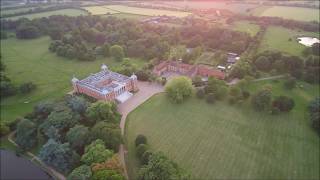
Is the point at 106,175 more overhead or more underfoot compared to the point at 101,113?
more underfoot

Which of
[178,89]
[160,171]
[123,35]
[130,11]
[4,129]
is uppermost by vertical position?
[130,11]

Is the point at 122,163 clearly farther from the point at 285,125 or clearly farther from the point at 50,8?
the point at 50,8

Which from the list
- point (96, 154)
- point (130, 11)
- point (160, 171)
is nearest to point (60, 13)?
point (130, 11)

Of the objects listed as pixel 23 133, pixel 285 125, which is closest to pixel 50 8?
pixel 23 133

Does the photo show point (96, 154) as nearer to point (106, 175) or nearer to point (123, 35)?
point (106, 175)

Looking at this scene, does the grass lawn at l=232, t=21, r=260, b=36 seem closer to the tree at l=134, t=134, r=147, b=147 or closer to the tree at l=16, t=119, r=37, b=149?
the tree at l=134, t=134, r=147, b=147

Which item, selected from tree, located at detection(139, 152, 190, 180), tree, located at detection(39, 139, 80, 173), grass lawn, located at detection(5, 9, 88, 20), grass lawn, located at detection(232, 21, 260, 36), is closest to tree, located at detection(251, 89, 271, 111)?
tree, located at detection(139, 152, 190, 180)

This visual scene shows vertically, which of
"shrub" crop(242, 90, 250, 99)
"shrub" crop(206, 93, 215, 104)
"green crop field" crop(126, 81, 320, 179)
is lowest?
"green crop field" crop(126, 81, 320, 179)
